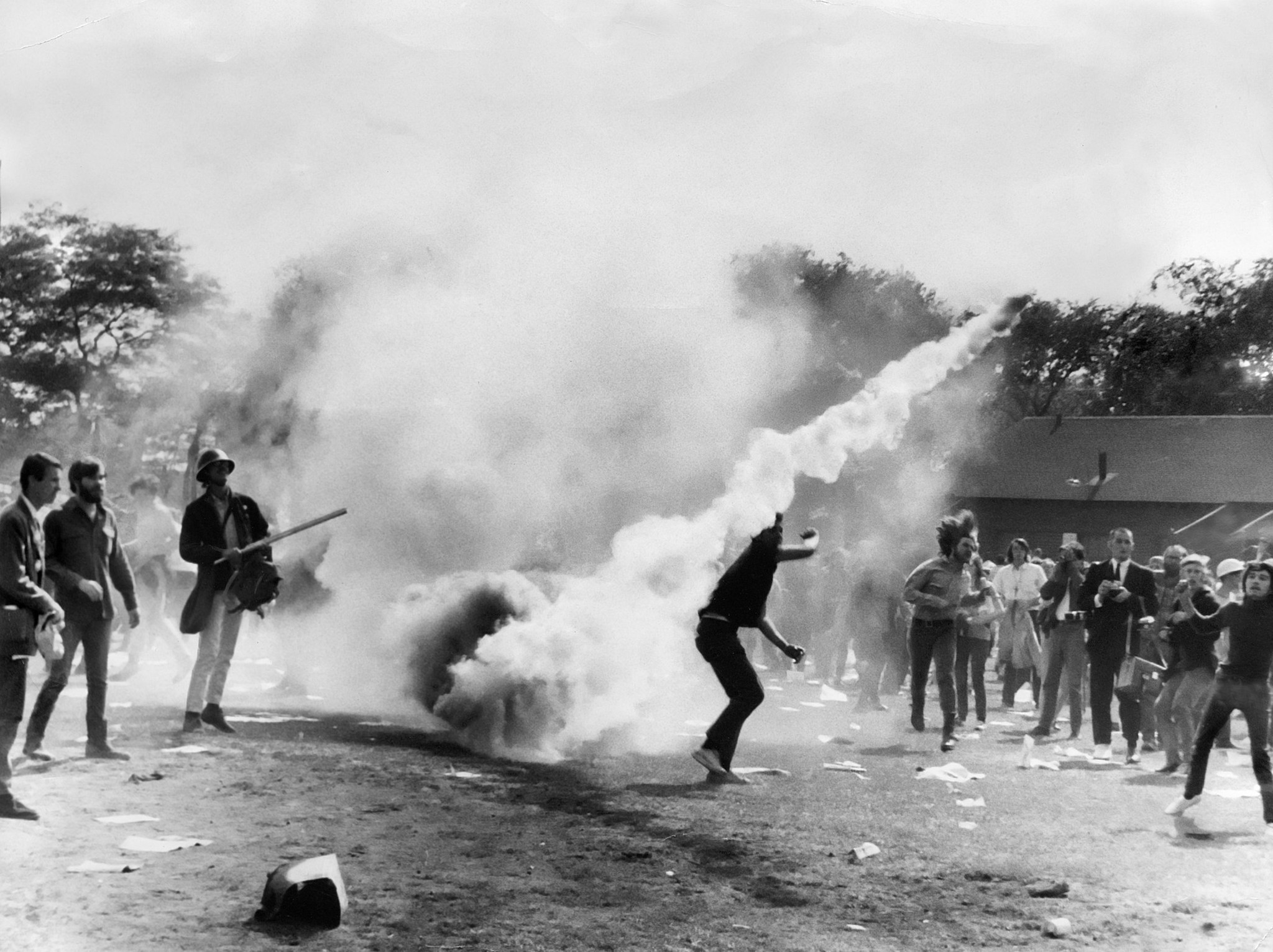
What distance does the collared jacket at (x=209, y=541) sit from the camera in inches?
289

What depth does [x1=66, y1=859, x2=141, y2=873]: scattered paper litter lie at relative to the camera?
4676 millimetres

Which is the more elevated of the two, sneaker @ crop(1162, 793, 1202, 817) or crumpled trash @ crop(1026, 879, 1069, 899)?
sneaker @ crop(1162, 793, 1202, 817)

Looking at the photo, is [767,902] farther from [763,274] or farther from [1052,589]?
[1052,589]

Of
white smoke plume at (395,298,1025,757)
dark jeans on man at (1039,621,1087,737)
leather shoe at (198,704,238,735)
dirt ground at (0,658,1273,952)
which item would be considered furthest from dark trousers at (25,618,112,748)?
dark jeans on man at (1039,621,1087,737)

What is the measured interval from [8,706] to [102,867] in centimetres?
104

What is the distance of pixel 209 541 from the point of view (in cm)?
741

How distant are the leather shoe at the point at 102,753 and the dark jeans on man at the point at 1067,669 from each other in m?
6.80

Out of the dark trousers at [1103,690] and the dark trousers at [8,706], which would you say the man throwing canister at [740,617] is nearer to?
the dark trousers at [1103,690]

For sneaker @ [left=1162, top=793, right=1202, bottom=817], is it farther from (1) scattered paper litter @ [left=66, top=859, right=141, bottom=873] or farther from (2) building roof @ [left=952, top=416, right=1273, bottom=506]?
(1) scattered paper litter @ [left=66, top=859, right=141, bottom=873]

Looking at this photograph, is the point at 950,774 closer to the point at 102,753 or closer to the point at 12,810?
the point at 102,753

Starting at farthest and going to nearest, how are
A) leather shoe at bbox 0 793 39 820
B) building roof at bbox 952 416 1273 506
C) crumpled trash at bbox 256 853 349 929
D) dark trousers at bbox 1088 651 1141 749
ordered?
dark trousers at bbox 1088 651 1141 749, building roof at bbox 952 416 1273 506, leather shoe at bbox 0 793 39 820, crumpled trash at bbox 256 853 349 929

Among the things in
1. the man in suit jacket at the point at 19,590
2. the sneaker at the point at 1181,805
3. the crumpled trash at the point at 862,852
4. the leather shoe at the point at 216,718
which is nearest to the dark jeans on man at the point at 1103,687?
the sneaker at the point at 1181,805

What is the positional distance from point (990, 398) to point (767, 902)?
6.86 metres

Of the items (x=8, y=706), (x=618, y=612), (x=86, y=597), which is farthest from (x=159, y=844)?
(x=618, y=612)
